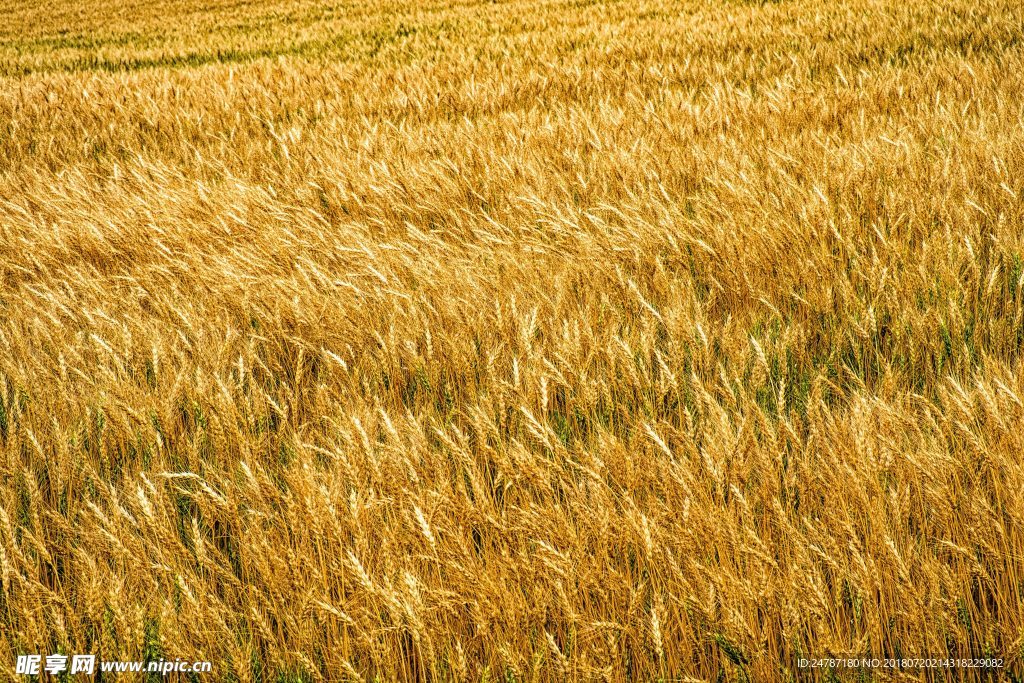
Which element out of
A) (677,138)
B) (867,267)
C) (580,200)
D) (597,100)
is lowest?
(867,267)

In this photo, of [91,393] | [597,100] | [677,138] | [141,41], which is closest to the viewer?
[91,393]

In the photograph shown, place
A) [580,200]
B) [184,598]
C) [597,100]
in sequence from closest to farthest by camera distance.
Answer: [184,598]
[580,200]
[597,100]

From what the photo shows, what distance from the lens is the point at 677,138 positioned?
3.52 m

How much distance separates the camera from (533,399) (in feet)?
5.11

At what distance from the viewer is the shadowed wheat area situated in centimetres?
104

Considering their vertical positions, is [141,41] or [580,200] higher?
[141,41]

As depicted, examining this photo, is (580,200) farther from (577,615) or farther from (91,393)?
(577,615)

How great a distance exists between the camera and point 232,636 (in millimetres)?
1021

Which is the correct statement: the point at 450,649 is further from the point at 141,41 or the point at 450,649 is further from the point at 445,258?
the point at 141,41

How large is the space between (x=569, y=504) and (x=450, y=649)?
1.05ft

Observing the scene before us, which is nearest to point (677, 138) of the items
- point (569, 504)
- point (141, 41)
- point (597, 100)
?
point (597, 100)

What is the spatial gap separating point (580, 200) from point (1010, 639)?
2156 millimetres

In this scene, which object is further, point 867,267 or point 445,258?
point 445,258

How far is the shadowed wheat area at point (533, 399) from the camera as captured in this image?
104 cm
